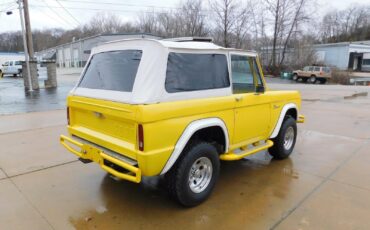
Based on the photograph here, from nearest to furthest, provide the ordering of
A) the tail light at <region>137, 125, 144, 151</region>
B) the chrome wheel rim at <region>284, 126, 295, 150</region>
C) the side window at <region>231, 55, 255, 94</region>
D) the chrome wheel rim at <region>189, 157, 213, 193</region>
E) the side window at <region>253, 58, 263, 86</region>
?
the tail light at <region>137, 125, 144, 151</region>
the chrome wheel rim at <region>189, 157, 213, 193</region>
the side window at <region>231, 55, 255, 94</region>
the side window at <region>253, 58, 263, 86</region>
the chrome wheel rim at <region>284, 126, 295, 150</region>

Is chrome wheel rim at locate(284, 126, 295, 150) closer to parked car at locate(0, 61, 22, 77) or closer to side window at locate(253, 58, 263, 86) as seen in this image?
side window at locate(253, 58, 263, 86)

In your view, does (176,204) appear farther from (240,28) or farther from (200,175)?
(240,28)

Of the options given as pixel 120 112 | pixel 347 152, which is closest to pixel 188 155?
pixel 120 112

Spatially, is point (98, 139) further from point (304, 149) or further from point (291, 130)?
point (304, 149)

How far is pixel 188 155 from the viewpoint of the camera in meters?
3.34

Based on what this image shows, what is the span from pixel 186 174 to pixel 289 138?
2888 millimetres

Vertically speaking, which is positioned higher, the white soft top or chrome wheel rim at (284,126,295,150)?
the white soft top

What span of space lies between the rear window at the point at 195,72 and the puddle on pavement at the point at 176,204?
1.46 meters

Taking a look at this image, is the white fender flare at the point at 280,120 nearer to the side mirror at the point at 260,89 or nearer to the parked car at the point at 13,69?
the side mirror at the point at 260,89

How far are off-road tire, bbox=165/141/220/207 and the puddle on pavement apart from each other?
148 mm

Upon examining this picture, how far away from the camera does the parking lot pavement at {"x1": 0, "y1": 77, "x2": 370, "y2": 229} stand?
3.22 metres

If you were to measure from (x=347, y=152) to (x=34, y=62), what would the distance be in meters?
17.6

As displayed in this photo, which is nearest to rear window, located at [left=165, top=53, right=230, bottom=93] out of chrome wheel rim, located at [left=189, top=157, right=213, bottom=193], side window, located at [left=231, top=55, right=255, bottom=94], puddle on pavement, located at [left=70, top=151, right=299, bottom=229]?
side window, located at [left=231, top=55, right=255, bottom=94]

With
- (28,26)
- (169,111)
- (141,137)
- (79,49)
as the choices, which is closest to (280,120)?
(169,111)
